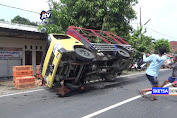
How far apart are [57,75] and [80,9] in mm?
7516

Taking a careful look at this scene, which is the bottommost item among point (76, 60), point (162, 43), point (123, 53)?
point (76, 60)

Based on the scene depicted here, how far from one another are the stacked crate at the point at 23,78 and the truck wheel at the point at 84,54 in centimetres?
336

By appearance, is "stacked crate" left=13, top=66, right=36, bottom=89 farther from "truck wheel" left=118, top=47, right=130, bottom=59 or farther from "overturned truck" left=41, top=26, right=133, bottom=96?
"truck wheel" left=118, top=47, right=130, bottom=59

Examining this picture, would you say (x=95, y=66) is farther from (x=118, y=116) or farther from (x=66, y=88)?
(x=118, y=116)

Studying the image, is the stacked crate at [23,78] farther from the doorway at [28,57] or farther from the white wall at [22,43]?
the doorway at [28,57]

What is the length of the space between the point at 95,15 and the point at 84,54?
721 cm

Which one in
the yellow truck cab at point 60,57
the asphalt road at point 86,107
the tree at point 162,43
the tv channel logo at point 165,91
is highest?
the tree at point 162,43

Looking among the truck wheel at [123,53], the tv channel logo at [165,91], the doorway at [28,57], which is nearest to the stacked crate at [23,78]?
the truck wheel at [123,53]

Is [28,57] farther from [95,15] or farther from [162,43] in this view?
[162,43]

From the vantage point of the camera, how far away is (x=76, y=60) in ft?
21.2

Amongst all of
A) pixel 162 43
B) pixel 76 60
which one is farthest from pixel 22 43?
pixel 162 43

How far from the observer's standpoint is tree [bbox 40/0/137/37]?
12.2 metres

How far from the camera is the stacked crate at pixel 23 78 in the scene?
328 inches

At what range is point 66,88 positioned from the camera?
23.4 ft
